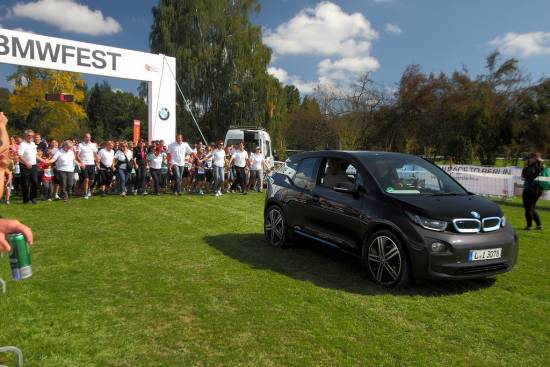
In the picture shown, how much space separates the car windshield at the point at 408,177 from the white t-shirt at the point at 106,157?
10162mm

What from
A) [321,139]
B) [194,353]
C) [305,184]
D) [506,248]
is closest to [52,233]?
[305,184]

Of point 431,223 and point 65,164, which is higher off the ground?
point 65,164

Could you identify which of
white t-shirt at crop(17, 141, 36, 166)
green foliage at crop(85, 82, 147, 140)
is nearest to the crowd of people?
white t-shirt at crop(17, 141, 36, 166)

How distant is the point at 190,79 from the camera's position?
32.7m

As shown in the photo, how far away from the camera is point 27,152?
11.5 meters

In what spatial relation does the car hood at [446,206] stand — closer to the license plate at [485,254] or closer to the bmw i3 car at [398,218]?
the bmw i3 car at [398,218]

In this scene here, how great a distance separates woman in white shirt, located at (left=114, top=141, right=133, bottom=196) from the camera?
45.7 ft

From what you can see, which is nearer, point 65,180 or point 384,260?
point 384,260

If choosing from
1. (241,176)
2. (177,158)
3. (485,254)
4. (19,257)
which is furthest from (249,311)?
(241,176)

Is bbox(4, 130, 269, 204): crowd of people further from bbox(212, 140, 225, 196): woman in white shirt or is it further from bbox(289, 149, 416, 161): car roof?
bbox(289, 149, 416, 161): car roof

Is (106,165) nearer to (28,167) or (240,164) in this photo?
→ (28,167)

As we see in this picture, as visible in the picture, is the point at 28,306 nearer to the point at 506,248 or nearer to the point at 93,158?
the point at 506,248

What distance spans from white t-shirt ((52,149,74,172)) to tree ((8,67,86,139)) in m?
33.1

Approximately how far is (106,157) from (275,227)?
862 cm
